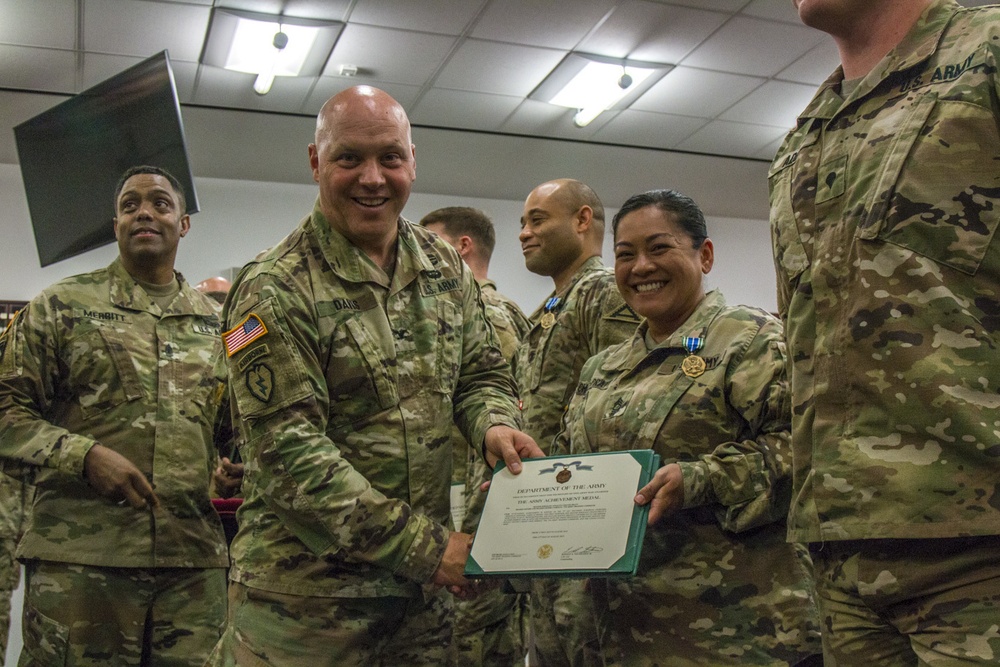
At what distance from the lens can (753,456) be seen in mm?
1833

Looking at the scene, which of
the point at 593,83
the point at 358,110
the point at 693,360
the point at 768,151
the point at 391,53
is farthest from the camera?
the point at 768,151

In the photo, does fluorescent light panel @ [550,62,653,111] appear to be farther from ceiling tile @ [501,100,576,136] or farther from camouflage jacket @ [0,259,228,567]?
camouflage jacket @ [0,259,228,567]

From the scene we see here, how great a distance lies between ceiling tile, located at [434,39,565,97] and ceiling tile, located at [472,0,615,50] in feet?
0.36

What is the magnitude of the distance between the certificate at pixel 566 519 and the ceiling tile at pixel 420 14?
3.74 meters

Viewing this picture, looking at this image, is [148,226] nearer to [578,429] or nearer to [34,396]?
[34,396]

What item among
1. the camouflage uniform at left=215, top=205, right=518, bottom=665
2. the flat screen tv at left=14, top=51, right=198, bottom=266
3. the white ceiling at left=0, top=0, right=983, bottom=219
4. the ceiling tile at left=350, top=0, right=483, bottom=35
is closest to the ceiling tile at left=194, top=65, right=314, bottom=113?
the white ceiling at left=0, top=0, right=983, bottom=219

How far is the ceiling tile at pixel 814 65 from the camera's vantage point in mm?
5512

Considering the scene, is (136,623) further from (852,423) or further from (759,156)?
(759,156)

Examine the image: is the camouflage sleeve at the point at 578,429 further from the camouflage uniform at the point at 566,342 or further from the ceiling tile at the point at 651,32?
the ceiling tile at the point at 651,32

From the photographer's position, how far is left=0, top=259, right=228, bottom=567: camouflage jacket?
2623 millimetres

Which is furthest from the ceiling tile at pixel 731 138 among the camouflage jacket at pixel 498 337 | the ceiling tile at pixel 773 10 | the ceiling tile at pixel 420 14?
the camouflage jacket at pixel 498 337

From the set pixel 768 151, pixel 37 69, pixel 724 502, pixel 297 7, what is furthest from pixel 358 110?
pixel 768 151

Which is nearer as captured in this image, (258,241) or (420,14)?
(420,14)

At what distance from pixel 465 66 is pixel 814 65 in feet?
7.32
